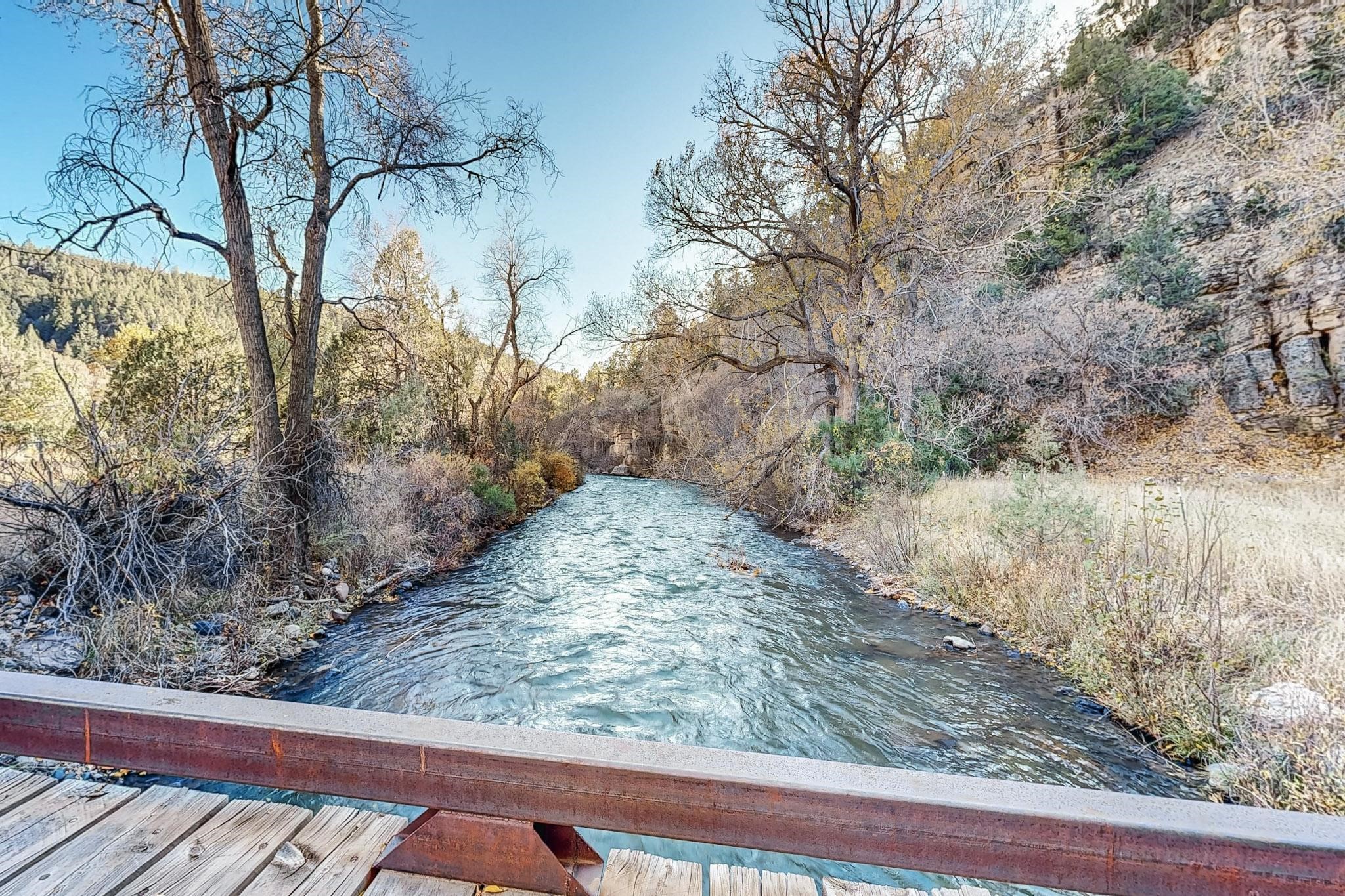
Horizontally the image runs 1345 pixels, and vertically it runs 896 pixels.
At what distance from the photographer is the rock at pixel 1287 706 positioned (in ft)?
9.45

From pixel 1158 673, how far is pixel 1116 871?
12.2 ft

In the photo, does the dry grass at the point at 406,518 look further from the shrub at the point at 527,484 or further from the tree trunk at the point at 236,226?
the shrub at the point at 527,484

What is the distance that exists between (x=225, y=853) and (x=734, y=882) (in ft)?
4.27

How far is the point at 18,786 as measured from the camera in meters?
1.55

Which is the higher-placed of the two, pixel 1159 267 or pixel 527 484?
pixel 1159 267

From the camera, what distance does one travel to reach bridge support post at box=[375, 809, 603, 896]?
3.87 feet

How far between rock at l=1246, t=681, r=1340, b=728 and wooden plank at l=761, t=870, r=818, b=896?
349 centimetres

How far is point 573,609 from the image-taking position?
6.48 m

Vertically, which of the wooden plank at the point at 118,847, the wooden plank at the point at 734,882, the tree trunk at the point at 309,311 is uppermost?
the tree trunk at the point at 309,311

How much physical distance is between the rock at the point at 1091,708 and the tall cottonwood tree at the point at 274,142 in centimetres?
770

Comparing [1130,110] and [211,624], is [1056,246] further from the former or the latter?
[211,624]

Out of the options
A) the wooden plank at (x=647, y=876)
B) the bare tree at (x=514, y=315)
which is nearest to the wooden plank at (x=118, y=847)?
the wooden plank at (x=647, y=876)

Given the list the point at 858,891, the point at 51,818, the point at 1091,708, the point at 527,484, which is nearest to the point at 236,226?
the point at 51,818

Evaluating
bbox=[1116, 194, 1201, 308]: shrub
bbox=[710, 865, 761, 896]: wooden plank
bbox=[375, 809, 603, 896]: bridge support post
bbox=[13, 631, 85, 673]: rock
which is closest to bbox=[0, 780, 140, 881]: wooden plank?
bbox=[375, 809, 603, 896]: bridge support post
